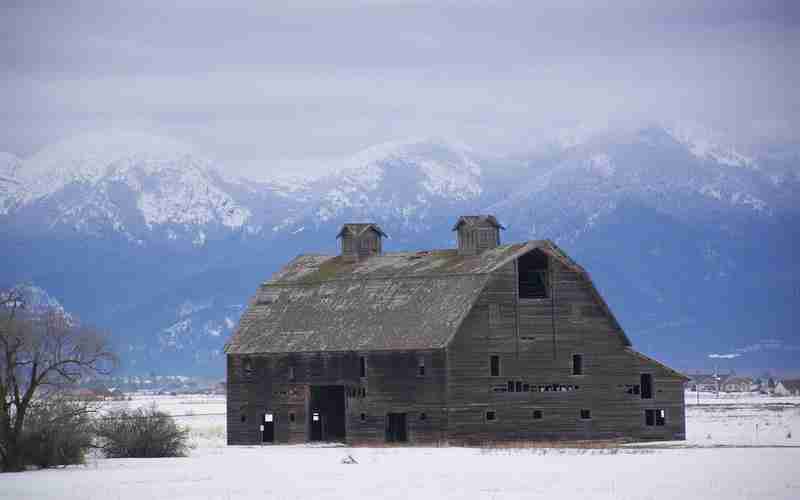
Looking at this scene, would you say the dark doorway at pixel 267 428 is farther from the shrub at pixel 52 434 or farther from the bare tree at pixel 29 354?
the shrub at pixel 52 434

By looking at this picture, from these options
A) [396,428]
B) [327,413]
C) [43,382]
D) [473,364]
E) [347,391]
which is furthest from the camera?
[327,413]

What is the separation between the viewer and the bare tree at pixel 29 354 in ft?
211

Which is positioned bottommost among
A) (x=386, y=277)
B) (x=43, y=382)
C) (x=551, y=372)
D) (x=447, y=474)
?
(x=447, y=474)

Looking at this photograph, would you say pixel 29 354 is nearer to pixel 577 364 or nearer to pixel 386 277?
pixel 386 277

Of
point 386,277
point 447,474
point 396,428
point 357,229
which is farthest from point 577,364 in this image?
point 447,474

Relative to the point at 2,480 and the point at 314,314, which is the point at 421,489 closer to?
the point at 2,480

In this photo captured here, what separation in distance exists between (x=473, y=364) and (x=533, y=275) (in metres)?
5.24

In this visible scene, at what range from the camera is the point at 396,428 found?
83000 mm

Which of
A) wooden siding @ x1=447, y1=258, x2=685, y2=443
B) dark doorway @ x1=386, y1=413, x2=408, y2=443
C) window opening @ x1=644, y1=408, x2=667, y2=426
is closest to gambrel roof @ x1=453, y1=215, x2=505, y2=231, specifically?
wooden siding @ x1=447, y1=258, x2=685, y2=443

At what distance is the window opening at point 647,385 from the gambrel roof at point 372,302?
175 centimetres

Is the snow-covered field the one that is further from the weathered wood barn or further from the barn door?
the barn door

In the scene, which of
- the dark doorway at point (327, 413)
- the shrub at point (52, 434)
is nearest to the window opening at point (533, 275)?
the dark doorway at point (327, 413)

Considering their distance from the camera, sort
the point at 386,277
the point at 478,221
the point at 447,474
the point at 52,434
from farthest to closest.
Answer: the point at 478,221 < the point at 386,277 < the point at 52,434 < the point at 447,474

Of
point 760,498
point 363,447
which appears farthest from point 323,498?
point 363,447
